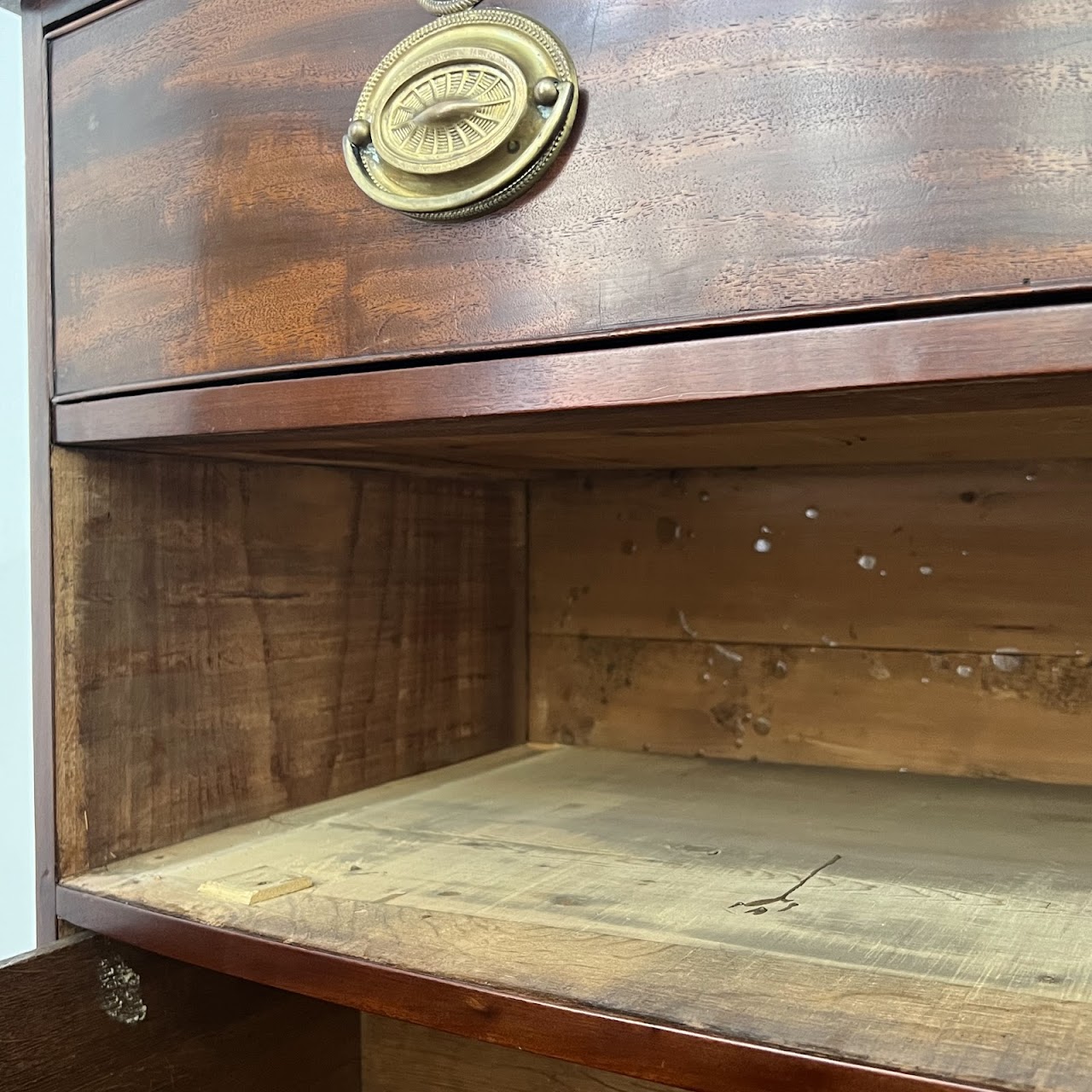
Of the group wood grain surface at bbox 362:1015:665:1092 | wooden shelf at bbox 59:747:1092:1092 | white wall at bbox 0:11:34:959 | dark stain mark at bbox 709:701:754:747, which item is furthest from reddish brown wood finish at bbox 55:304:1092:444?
wood grain surface at bbox 362:1015:665:1092

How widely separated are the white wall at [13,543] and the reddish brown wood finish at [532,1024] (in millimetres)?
331

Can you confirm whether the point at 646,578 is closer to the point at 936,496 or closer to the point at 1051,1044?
the point at 936,496

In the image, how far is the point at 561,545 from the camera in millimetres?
1097

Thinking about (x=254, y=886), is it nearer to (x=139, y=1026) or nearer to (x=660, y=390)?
(x=139, y=1026)

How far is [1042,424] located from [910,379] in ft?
0.74

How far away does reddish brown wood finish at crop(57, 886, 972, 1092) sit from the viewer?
425 mm

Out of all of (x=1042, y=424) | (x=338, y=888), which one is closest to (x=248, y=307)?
(x=338, y=888)

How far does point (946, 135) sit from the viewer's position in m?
0.43

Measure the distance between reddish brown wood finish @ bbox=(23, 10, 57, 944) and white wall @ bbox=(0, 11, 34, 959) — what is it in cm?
20

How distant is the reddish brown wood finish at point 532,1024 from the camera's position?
0.42 meters

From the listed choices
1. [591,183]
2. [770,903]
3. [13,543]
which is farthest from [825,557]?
[13,543]

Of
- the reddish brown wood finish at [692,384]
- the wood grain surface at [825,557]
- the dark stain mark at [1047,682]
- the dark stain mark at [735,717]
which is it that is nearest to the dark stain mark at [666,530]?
the wood grain surface at [825,557]

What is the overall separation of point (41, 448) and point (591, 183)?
402 mm

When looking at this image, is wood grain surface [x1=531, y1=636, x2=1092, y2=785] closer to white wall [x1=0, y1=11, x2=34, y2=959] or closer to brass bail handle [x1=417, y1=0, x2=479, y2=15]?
white wall [x1=0, y1=11, x2=34, y2=959]
